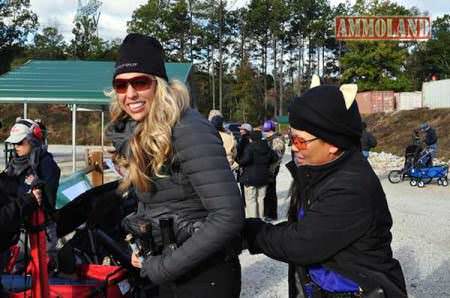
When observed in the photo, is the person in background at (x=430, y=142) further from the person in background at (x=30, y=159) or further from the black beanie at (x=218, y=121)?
the person in background at (x=30, y=159)

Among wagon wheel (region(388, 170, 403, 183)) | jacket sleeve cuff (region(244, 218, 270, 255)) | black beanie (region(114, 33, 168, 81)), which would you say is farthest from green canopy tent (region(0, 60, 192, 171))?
jacket sleeve cuff (region(244, 218, 270, 255))

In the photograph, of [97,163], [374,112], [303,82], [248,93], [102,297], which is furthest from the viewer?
[303,82]

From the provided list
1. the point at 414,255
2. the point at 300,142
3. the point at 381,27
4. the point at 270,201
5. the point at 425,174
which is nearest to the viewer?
the point at 300,142

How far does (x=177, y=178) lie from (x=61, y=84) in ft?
36.4

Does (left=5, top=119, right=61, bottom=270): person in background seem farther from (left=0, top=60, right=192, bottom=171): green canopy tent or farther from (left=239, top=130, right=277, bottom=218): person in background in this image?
(left=0, top=60, right=192, bottom=171): green canopy tent

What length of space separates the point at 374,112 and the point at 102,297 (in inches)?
1764

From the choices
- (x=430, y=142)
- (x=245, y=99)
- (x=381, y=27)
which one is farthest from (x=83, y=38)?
(x=430, y=142)

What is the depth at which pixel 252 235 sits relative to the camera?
2.46 meters

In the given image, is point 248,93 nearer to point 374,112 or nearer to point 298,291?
point 374,112

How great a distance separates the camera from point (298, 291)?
2461mm

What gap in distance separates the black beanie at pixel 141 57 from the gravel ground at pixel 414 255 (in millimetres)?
3997

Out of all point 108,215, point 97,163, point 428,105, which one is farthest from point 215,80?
point 108,215

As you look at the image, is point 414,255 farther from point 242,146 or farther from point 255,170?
point 242,146

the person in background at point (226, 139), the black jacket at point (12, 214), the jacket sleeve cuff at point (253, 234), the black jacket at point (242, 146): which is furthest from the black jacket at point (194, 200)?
the black jacket at point (242, 146)
